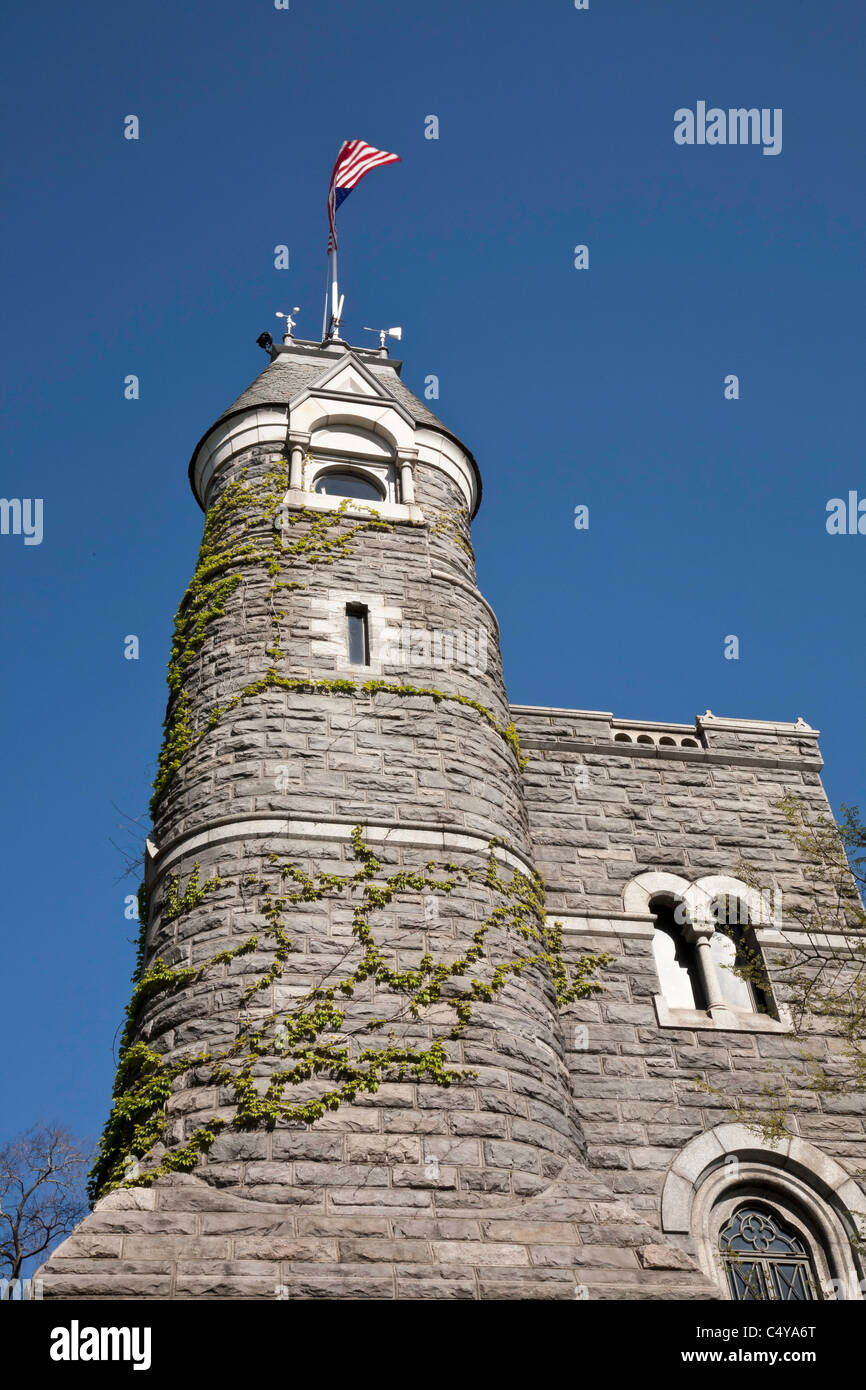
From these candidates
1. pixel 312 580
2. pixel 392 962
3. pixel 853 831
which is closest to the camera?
pixel 392 962

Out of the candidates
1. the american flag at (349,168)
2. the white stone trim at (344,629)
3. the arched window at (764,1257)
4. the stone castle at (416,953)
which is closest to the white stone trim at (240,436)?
the stone castle at (416,953)

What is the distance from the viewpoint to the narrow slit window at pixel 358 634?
13.0 metres

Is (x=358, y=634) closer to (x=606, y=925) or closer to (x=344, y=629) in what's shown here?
(x=344, y=629)

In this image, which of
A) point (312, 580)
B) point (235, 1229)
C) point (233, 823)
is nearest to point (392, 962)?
point (233, 823)

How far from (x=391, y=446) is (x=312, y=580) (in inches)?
109

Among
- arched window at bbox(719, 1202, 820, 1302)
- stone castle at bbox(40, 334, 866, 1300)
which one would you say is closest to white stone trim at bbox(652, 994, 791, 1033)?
stone castle at bbox(40, 334, 866, 1300)

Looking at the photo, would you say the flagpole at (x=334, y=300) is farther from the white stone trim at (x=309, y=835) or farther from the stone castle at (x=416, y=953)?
the white stone trim at (x=309, y=835)

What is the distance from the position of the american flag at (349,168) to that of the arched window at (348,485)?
19.1ft

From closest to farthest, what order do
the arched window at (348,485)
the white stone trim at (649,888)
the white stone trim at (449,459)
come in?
1. the white stone trim at (649,888)
2. the arched window at (348,485)
3. the white stone trim at (449,459)

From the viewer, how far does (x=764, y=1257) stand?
11.2 metres

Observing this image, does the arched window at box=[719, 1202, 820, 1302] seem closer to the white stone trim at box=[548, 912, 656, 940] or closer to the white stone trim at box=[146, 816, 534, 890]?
the white stone trim at box=[548, 912, 656, 940]

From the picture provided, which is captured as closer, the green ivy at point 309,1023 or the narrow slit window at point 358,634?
the green ivy at point 309,1023
